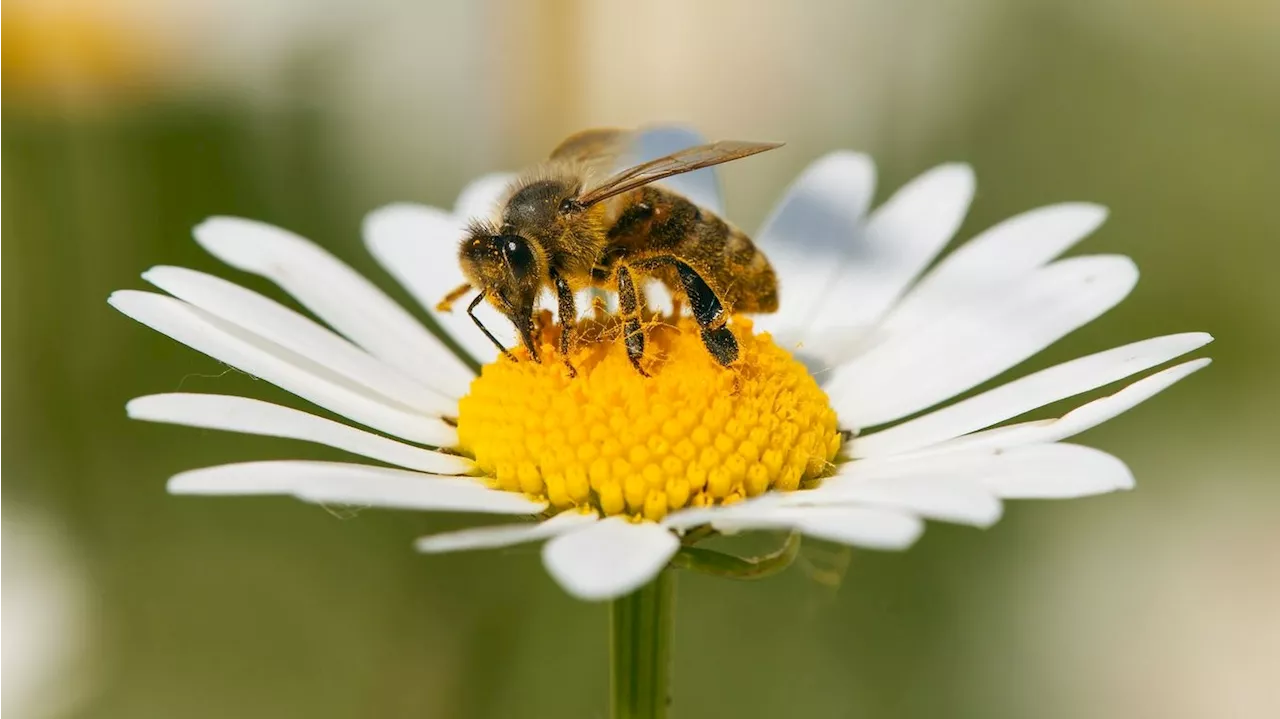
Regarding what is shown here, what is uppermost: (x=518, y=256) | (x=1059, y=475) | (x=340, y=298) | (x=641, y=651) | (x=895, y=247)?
(x=895, y=247)

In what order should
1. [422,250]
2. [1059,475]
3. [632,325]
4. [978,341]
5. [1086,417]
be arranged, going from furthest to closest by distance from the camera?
[422,250]
[978,341]
[632,325]
[1086,417]
[1059,475]

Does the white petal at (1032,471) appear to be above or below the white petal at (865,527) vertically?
above

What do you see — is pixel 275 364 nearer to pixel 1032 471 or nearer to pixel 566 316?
pixel 566 316

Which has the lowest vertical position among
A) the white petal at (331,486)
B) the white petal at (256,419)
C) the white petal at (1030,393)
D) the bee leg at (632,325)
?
the white petal at (331,486)

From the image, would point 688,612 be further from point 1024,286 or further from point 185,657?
point 1024,286

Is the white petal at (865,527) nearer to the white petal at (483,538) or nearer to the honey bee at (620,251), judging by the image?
the white petal at (483,538)

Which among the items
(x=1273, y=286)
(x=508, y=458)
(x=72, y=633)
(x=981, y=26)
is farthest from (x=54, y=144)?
(x=1273, y=286)

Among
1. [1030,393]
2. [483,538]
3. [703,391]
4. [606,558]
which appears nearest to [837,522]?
[606,558]

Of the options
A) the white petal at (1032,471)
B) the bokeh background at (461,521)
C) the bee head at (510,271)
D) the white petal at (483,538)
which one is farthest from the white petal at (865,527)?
the bokeh background at (461,521)
